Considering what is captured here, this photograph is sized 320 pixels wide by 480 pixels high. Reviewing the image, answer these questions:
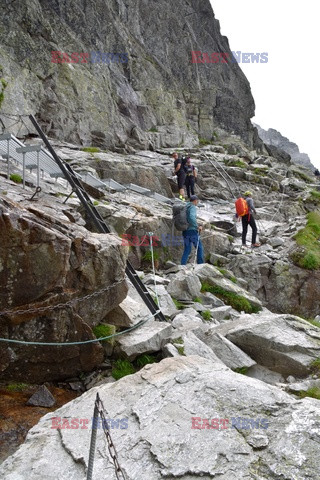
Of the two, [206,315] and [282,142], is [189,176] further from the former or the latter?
[282,142]

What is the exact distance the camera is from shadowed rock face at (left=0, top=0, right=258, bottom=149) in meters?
32.9

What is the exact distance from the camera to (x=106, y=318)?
927 cm

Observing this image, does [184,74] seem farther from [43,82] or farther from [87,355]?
[87,355]

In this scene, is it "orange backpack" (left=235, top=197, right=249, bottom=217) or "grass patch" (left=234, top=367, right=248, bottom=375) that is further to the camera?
"orange backpack" (left=235, top=197, right=249, bottom=217)

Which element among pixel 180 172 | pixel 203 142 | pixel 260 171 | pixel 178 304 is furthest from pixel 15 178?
pixel 203 142

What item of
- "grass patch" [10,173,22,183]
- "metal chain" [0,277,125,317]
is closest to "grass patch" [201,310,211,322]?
"metal chain" [0,277,125,317]

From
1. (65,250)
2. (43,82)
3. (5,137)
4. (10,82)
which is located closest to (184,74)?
(43,82)

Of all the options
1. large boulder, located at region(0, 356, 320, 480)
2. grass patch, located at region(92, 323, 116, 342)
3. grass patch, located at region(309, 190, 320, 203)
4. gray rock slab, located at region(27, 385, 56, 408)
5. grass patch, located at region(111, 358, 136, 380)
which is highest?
grass patch, located at region(309, 190, 320, 203)

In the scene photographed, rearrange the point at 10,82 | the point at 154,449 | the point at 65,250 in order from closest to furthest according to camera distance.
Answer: the point at 154,449 → the point at 65,250 → the point at 10,82

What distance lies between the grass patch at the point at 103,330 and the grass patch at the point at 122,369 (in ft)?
1.73

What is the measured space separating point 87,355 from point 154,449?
390cm

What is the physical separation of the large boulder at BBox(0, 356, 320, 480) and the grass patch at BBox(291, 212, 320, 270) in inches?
540

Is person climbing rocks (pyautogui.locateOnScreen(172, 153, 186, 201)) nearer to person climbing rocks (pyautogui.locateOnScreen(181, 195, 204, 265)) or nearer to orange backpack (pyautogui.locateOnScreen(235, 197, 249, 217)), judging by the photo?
orange backpack (pyautogui.locateOnScreen(235, 197, 249, 217))

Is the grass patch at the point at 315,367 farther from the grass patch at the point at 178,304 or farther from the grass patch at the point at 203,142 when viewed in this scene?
the grass patch at the point at 203,142
